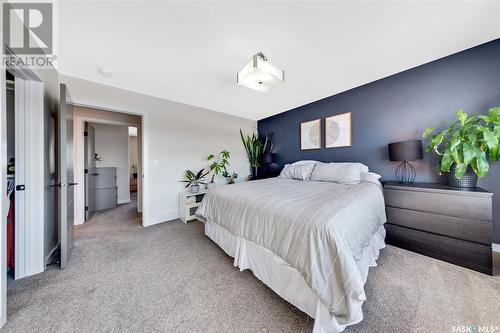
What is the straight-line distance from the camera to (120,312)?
1230 mm

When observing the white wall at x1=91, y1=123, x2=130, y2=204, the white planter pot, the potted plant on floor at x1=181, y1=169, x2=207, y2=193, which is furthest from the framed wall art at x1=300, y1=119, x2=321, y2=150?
the white wall at x1=91, y1=123, x2=130, y2=204

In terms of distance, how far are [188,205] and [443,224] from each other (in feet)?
11.6

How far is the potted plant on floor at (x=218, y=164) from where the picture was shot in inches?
142

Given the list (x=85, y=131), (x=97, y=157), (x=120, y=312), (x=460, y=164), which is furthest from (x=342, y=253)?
(x=97, y=157)

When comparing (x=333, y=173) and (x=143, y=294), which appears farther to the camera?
(x=333, y=173)

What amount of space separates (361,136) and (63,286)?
4.17 meters

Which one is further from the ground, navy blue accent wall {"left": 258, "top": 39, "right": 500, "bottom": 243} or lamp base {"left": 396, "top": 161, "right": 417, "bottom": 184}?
navy blue accent wall {"left": 258, "top": 39, "right": 500, "bottom": 243}

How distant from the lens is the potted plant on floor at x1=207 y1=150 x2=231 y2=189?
3617 mm

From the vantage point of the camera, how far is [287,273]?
1298mm

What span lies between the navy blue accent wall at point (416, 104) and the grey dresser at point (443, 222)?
546mm

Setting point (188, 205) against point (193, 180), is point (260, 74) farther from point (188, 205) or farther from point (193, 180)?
point (188, 205)

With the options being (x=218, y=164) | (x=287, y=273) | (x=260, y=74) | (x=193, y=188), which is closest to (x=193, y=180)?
(x=193, y=188)

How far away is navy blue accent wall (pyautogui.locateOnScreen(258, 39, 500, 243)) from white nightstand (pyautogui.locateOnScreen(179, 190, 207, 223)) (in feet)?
8.57

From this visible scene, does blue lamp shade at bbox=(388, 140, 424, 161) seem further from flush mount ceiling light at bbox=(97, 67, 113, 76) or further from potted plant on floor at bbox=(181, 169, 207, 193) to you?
flush mount ceiling light at bbox=(97, 67, 113, 76)
